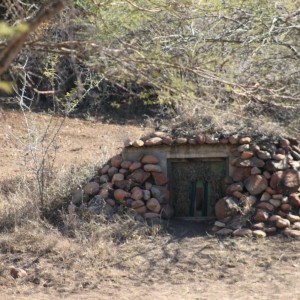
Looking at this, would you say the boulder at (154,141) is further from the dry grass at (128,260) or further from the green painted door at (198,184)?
the dry grass at (128,260)

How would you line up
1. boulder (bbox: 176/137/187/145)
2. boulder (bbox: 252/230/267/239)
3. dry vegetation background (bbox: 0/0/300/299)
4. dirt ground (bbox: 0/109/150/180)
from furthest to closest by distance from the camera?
dirt ground (bbox: 0/109/150/180) → boulder (bbox: 176/137/187/145) → boulder (bbox: 252/230/267/239) → dry vegetation background (bbox: 0/0/300/299)

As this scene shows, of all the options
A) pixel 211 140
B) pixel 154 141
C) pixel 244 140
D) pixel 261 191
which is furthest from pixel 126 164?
pixel 261 191

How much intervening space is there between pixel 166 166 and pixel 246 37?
202 cm

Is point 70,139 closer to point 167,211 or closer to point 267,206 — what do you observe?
point 167,211

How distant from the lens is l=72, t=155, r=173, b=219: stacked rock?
10438mm

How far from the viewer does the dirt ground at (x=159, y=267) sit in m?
8.64

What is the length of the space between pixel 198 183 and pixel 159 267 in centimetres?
192

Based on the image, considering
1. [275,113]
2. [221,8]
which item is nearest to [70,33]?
[221,8]

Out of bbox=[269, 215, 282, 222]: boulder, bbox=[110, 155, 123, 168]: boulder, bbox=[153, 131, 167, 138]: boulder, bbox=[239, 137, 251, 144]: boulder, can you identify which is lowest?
bbox=[269, 215, 282, 222]: boulder

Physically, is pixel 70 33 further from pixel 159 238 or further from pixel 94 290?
pixel 159 238

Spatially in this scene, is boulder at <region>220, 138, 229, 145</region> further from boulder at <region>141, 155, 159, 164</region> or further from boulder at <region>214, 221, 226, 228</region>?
boulder at <region>214, 221, 226, 228</region>

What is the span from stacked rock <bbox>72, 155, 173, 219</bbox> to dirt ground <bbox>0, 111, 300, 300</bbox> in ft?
1.19

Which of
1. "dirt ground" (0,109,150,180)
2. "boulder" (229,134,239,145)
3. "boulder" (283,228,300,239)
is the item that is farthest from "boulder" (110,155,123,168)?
"dirt ground" (0,109,150,180)

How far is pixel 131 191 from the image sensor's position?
34.8 ft
